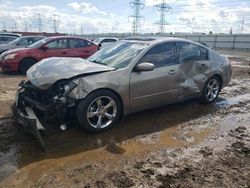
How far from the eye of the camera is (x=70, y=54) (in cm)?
1113

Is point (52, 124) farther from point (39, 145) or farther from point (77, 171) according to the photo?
point (77, 171)

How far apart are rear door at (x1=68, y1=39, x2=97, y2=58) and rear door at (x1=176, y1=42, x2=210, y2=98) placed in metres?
6.02

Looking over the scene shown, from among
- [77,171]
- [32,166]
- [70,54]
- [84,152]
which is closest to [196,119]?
[84,152]

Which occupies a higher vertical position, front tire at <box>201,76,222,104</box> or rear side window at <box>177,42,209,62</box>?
rear side window at <box>177,42,209,62</box>

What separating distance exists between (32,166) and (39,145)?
63 centimetres

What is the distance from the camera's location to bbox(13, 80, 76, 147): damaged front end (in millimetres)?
4262

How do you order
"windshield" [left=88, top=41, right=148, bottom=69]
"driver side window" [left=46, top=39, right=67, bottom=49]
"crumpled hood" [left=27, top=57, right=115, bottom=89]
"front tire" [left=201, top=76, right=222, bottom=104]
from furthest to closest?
"driver side window" [left=46, top=39, right=67, bottom=49] < "front tire" [left=201, top=76, right=222, bottom=104] < "windshield" [left=88, top=41, right=148, bottom=69] < "crumpled hood" [left=27, top=57, right=115, bottom=89]

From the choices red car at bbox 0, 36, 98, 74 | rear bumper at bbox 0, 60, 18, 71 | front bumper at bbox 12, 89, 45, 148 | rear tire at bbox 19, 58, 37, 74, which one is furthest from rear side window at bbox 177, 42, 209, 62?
rear bumper at bbox 0, 60, 18, 71

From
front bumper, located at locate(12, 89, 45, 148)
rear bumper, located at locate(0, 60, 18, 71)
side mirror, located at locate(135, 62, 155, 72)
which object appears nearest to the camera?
front bumper, located at locate(12, 89, 45, 148)

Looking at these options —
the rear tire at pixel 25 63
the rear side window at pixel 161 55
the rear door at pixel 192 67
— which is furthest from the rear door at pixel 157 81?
the rear tire at pixel 25 63

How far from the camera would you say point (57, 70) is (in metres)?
4.70

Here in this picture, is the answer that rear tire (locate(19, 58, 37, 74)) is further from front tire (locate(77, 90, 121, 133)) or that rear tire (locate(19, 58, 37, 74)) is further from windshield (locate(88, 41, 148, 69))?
front tire (locate(77, 90, 121, 133))

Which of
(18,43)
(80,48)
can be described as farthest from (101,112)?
(18,43)

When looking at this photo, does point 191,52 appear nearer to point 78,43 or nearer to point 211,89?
point 211,89
